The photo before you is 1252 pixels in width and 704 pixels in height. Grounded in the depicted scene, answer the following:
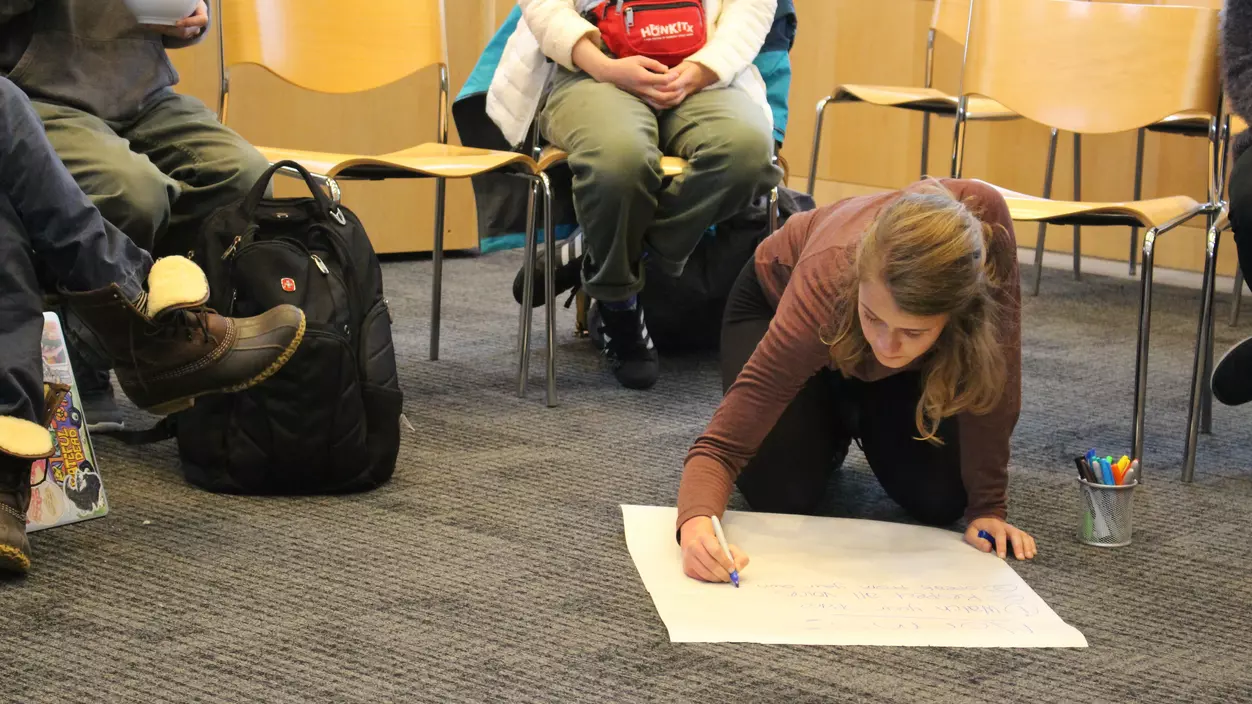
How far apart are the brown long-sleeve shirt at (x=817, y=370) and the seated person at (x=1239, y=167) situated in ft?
2.00

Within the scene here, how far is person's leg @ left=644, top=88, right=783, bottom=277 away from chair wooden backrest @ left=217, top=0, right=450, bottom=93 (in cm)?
57

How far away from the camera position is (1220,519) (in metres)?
1.83

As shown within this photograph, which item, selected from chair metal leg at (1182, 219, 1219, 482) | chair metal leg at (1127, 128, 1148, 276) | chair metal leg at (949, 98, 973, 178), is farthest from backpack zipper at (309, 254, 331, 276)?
chair metal leg at (1127, 128, 1148, 276)

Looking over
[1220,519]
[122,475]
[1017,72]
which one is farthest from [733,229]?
[122,475]

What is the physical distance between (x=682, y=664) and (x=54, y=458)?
90 cm

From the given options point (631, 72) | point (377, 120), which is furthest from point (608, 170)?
point (377, 120)

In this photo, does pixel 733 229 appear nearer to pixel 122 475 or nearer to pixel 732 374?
pixel 732 374

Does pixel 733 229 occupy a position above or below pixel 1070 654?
above

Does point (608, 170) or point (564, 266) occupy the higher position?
point (608, 170)

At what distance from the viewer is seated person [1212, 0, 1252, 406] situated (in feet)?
6.42

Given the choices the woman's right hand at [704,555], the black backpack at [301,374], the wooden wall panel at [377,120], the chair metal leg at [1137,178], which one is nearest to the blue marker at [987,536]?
the woman's right hand at [704,555]

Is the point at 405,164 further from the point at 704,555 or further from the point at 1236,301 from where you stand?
the point at 1236,301

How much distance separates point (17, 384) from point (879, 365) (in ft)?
3.34

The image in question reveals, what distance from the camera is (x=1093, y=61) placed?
7.55 feet
